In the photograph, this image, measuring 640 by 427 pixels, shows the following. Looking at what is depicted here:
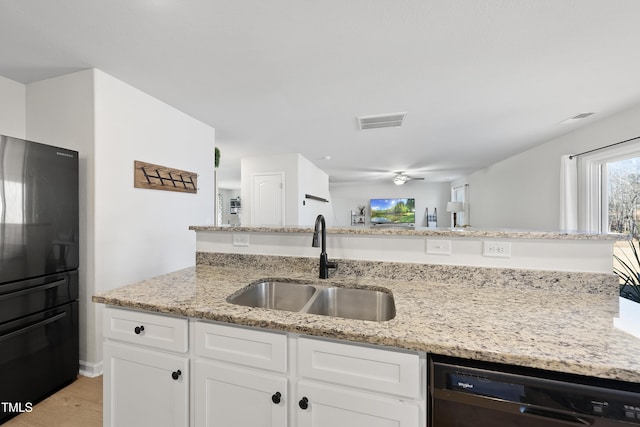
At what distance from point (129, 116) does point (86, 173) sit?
0.61 m

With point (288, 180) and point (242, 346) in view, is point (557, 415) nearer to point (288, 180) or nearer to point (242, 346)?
point (242, 346)

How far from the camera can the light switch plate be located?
54.3 inches

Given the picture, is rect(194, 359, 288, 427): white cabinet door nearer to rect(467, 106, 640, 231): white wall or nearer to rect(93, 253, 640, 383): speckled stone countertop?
rect(93, 253, 640, 383): speckled stone countertop

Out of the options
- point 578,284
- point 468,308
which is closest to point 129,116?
point 468,308

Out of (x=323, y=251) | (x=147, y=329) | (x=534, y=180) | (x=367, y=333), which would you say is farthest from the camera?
(x=534, y=180)

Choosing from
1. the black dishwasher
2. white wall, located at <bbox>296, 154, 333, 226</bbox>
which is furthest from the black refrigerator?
white wall, located at <bbox>296, 154, 333, 226</bbox>

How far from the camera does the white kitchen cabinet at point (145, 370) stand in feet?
3.41

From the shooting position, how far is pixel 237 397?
0.96 m

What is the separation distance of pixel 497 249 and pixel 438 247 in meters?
0.27

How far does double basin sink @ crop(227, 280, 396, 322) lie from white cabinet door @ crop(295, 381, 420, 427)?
0.39m

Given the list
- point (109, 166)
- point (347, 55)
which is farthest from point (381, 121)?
point (109, 166)

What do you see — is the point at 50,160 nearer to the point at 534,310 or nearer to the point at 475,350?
the point at 475,350

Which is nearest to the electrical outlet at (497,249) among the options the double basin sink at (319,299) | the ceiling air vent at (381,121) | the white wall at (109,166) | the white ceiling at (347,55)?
the double basin sink at (319,299)

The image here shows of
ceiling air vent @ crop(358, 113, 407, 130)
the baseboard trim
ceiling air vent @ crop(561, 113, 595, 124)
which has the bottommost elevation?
the baseboard trim
